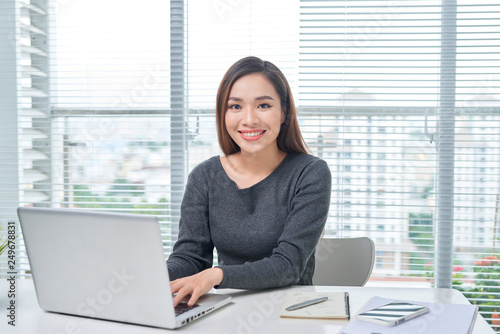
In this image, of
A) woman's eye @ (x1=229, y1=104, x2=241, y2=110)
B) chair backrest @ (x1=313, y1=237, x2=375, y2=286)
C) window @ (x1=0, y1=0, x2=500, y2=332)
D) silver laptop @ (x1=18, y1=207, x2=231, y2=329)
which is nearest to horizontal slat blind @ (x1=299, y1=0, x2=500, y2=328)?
window @ (x1=0, y1=0, x2=500, y2=332)

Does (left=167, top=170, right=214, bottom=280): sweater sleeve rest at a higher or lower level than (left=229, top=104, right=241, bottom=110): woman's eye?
lower

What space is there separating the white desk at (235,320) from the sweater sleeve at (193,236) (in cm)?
30

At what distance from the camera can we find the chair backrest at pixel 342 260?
1846mm

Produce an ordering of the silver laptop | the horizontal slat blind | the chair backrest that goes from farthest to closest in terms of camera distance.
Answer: the horizontal slat blind
the chair backrest
the silver laptop

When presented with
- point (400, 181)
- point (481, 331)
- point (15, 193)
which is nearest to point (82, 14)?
point (15, 193)

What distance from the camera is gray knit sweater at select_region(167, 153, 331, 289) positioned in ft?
5.00

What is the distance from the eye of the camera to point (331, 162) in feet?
8.44

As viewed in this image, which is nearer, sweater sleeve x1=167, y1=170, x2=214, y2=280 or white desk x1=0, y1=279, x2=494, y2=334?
white desk x1=0, y1=279, x2=494, y2=334

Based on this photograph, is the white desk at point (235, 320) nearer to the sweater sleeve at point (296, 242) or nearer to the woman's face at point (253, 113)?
the sweater sleeve at point (296, 242)

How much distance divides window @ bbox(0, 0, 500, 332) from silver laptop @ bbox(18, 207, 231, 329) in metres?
1.54

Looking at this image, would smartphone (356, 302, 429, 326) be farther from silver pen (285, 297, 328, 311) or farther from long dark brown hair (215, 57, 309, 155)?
long dark brown hair (215, 57, 309, 155)

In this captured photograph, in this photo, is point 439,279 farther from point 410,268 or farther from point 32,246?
point 32,246

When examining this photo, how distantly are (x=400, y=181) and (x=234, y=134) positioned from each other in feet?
3.75

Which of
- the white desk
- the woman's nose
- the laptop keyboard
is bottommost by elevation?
the white desk
